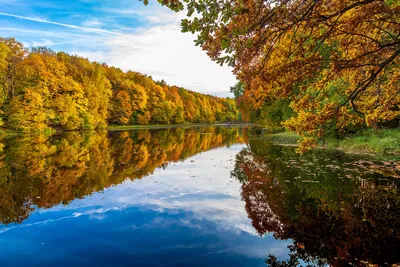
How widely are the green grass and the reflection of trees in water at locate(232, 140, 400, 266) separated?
658 centimetres

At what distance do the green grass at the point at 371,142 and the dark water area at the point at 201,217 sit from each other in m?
4.73

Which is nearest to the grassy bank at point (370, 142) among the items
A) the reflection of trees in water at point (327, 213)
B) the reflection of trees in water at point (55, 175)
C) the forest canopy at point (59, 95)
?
the reflection of trees in water at point (327, 213)

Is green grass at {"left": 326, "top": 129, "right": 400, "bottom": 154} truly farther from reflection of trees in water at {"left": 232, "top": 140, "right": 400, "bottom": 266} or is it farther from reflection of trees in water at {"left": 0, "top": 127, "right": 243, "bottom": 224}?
reflection of trees in water at {"left": 0, "top": 127, "right": 243, "bottom": 224}

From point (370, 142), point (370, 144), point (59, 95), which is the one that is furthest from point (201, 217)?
point (59, 95)

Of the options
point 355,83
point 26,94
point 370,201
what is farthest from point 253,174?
point 26,94

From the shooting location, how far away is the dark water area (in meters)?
5.73

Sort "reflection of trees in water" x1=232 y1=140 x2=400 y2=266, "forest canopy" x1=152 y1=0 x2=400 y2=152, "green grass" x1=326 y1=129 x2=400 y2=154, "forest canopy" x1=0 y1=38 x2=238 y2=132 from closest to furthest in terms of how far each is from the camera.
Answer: "forest canopy" x1=152 y1=0 x2=400 y2=152, "reflection of trees in water" x1=232 y1=140 x2=400 y2=266, "green grass" x1=326 y1=129 x2=400 y2=154, "forest canopy" x1=0 y1=38 x2=238 y2=132

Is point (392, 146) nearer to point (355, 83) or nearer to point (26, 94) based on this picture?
point (355, 83)

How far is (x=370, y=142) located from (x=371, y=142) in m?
0.21

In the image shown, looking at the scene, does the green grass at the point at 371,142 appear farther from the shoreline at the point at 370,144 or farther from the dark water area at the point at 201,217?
the dark water area at the point at 201,217

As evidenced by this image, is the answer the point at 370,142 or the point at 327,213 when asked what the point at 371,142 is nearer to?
the point at 370,142

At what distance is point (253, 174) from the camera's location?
13430mm

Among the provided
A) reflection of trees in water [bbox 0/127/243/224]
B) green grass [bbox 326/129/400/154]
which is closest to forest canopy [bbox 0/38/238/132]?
reflection of trees in water [bbox 0/127/243/224]

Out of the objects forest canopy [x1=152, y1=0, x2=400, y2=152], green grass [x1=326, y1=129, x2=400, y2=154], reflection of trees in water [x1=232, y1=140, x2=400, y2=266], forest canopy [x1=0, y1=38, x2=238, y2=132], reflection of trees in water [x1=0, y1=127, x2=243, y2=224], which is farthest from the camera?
forest canopy [x1=0, y1=38, x2=238, y2=132]
